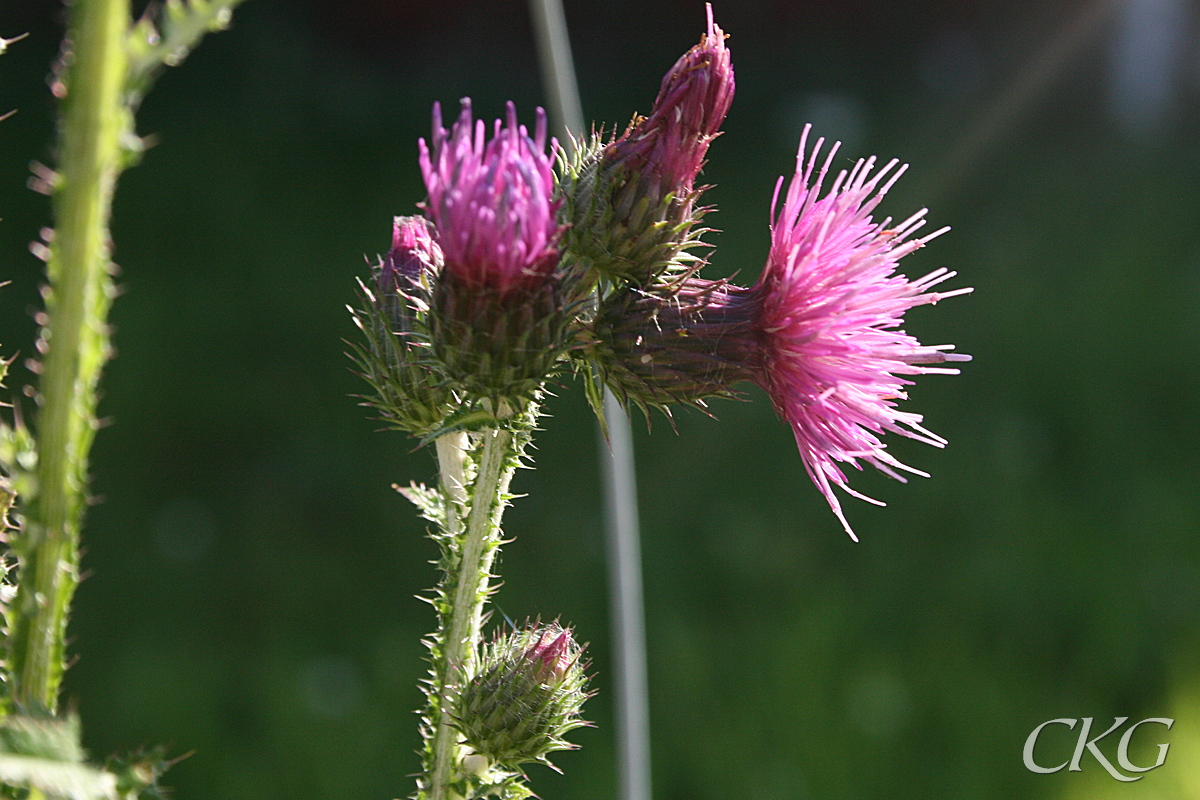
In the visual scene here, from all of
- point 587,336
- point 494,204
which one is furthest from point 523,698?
point 494,204

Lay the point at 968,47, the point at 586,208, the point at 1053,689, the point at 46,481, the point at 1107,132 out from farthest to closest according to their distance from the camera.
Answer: the point at 968,47, the point at 1107,132, the point at 1053,689, the point at 586,208, the point at 46,481

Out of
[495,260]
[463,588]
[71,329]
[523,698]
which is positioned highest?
[495,260]

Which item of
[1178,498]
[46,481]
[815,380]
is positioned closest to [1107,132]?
[1178,498]

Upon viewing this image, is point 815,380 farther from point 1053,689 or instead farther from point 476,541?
point 1053,689

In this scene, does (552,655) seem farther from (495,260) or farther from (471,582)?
(495,260)

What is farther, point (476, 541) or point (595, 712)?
point (595, 712)
